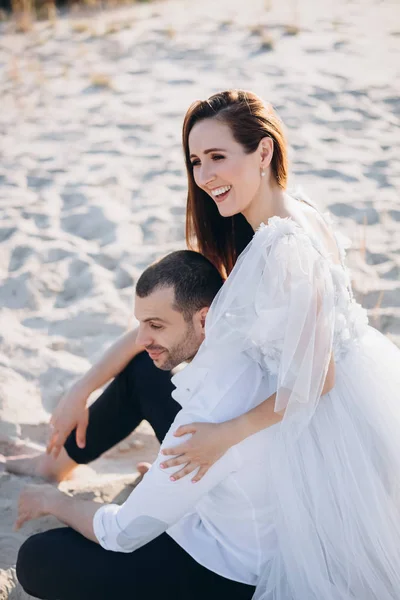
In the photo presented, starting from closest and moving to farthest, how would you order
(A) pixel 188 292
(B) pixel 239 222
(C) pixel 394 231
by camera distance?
1. (A) pixel 188 292
2. (B) pixel 239 222
3. (C) pixel 394 231

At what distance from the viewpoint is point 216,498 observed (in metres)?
1.95

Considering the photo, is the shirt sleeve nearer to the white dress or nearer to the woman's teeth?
the white dress

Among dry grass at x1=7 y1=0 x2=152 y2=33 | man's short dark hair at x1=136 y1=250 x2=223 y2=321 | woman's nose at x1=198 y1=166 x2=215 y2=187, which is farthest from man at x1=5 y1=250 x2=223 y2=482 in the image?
dry grass at x1=7 y1=0 x2=152 y2=33

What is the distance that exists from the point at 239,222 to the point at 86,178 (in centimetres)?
247

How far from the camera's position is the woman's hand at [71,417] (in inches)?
104

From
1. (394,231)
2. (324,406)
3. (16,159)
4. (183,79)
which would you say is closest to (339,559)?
(324,406)

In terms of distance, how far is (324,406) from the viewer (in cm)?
198

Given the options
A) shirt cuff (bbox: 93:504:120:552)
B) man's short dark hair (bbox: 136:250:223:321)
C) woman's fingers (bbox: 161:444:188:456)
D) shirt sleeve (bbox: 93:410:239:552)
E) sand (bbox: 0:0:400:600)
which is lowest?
sand (bbox: 0:0:400:600)

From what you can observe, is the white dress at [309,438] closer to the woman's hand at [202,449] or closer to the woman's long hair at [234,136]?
the woman's hand at [202,449]

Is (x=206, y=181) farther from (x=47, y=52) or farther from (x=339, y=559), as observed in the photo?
(x=47, y=52)

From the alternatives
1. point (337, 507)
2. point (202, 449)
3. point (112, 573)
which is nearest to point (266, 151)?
point (202, 449)

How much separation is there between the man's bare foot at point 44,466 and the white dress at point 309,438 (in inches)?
40.5

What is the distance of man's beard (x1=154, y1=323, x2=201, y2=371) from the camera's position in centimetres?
227

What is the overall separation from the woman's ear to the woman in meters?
0.29
